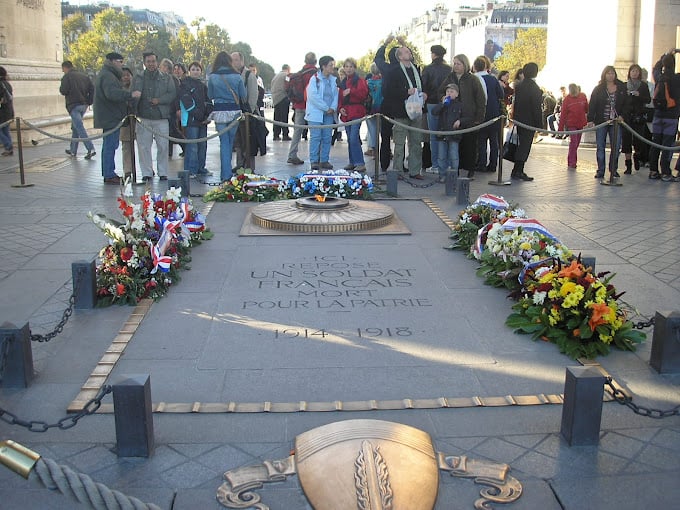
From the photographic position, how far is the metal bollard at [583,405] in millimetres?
3432

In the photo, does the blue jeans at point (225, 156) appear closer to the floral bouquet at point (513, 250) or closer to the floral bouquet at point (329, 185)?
the floral bouquet at point (329, 185)

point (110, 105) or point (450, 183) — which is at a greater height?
point (110, 105)

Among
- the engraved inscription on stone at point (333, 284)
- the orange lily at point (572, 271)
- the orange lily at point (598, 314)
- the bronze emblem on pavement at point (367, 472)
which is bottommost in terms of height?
the bronze emblem on pavement at point (367, 472)

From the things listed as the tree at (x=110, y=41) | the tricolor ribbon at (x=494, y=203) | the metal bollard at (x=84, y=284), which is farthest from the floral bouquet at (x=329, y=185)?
the tree at (x=110, y=41)

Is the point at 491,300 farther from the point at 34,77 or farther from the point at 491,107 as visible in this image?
the point at 34,77

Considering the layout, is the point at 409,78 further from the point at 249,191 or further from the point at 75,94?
the point at 75,94

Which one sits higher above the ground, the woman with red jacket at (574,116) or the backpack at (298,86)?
the backpack at (298,86)

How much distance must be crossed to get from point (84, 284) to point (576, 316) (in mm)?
3300

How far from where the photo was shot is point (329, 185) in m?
9.48

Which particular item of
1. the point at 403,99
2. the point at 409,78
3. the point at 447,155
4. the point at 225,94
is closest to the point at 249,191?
the point at 225,94

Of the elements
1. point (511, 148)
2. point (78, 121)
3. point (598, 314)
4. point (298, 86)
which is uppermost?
point (298, 86)

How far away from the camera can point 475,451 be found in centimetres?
347

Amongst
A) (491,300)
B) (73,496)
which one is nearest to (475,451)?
(73,496)

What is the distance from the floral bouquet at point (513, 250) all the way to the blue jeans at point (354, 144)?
5917 mm
